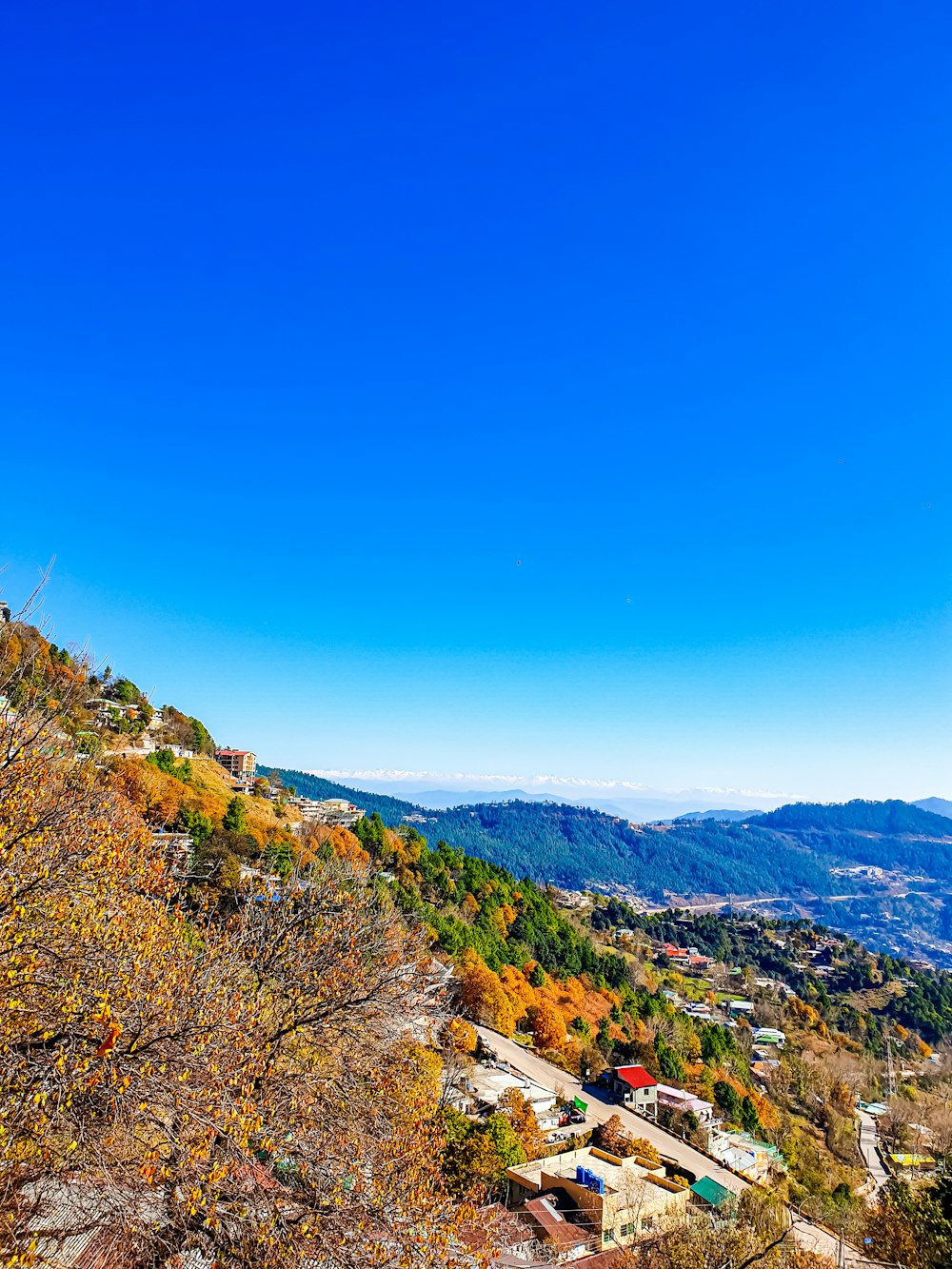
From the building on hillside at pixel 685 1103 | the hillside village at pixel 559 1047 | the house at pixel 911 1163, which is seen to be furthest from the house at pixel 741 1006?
the building on hillside at pixel 685 1103

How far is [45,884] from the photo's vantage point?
6.16m

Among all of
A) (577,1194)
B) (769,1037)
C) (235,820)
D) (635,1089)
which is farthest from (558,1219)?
(769,1037)

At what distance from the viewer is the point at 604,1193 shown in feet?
52.8

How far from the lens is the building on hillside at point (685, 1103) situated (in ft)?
93.9

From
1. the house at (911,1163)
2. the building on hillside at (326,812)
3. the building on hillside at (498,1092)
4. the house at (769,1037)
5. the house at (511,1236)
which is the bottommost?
the house at (769,1037)

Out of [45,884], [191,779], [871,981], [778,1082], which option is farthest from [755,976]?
[45,884]

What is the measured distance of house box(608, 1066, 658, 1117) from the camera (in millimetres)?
28734

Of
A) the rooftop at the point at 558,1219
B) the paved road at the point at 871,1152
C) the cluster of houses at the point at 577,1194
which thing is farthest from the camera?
the paved road at the point at 871,1152

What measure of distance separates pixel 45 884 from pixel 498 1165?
14.4 metres

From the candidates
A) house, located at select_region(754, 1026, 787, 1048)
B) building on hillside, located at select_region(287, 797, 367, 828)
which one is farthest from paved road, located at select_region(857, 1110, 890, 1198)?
building on hillside, located at select_region(287, 797, 367, 828)

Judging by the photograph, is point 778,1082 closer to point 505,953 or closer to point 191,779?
point 505,953

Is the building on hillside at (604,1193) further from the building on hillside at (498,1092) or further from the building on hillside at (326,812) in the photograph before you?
the building on hillside at (326,812)

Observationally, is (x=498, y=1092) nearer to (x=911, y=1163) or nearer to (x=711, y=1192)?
(x=711, y=1192)

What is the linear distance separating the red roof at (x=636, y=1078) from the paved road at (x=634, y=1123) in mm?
1163
